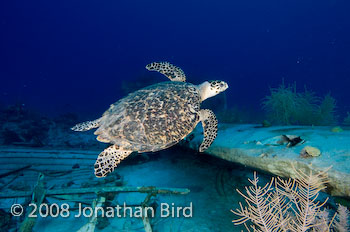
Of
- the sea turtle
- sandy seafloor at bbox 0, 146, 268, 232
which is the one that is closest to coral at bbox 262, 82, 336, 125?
sandy seafloor at bbox 0, 146, 268, 232

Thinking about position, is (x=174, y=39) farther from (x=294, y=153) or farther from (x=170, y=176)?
(x=294, y=153)

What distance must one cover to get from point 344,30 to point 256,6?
53.0 metres

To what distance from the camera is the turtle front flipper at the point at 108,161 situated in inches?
137

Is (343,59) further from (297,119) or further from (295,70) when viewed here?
(297,119)

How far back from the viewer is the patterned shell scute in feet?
12.0

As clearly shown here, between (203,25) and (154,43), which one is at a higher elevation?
(203,25)

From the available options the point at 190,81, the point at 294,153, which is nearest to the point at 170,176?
the point at 294,153

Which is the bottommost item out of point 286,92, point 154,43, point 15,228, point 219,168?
point 219,168

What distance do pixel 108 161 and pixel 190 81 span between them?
12693 millimetres

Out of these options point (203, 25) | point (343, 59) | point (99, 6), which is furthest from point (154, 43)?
point (343, 59)

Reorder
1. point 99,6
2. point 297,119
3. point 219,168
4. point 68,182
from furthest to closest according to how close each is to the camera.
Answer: point 99,6 → point 297,119 → point 219,168 → point 68,182

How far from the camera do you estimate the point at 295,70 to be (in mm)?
96562

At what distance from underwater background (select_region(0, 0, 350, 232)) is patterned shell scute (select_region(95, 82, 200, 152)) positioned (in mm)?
1123

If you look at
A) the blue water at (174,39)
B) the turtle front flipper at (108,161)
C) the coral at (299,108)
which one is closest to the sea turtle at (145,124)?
the turtle front flipper at (108,161)
